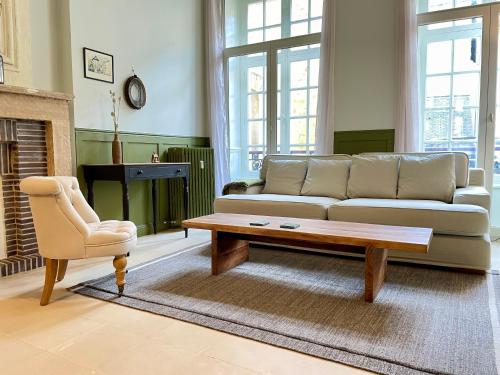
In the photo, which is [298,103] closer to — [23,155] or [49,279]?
[23,155]

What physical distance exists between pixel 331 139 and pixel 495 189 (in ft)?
5.72

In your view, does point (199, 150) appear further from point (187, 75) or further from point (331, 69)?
point (331, 69)

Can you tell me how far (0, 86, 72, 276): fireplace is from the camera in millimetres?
2674

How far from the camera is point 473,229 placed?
8.17 feet

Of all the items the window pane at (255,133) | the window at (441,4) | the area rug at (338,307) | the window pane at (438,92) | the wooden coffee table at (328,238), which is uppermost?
the window at (441,4)

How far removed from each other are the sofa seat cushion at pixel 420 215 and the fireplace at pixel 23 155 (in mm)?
2338

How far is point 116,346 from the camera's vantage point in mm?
1655

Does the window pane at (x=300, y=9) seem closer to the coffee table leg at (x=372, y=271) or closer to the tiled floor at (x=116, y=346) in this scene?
the coffee table leg at (x=372, y=271)

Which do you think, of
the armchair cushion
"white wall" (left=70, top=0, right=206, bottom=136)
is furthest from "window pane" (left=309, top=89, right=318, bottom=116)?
the armchair cushion

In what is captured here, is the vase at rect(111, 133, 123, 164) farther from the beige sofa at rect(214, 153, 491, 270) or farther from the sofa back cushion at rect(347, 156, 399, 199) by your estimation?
the sofa back cushion at rect(347, 156, 399, 199)

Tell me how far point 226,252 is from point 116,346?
3.75 ft

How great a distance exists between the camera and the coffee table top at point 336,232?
1.93 meters

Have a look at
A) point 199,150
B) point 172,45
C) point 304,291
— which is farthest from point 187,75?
point 304,291

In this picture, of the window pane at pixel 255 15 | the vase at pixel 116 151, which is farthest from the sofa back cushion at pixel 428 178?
the window pane at pixel 255 15
